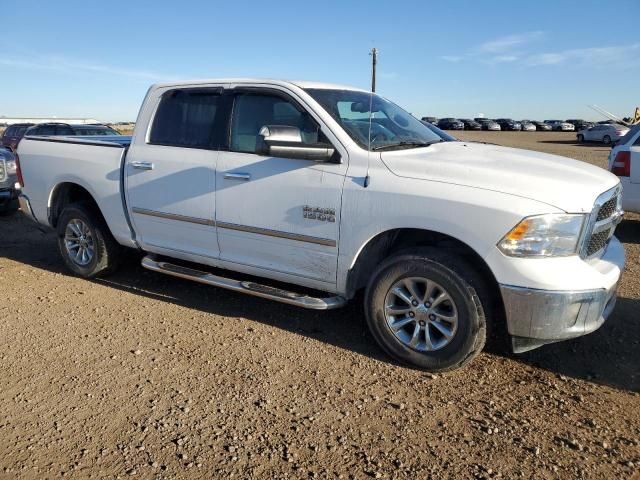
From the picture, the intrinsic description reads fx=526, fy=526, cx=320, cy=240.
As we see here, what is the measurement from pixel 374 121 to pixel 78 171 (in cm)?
303

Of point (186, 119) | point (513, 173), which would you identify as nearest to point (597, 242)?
point (513, 173)

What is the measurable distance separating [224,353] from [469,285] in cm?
182

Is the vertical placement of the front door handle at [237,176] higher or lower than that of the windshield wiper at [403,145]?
lower

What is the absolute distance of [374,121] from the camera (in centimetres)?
425

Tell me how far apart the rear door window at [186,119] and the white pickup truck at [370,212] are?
0.04 ft

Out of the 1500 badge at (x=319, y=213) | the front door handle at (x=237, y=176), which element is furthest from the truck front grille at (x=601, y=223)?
the front door handle at (x=237, y=176)

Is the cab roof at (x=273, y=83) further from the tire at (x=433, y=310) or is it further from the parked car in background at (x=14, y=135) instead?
the parked car in background at (x=14, y=135)

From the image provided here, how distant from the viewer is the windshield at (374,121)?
3939 millimetres

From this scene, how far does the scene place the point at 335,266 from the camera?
3.83 meters

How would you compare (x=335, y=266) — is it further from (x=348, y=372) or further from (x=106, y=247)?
(x=106, y=247)

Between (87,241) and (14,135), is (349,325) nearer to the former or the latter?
(87,241)

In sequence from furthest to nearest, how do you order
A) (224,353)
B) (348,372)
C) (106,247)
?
1. (106,247)
2. (224,353)
3. (348,372)

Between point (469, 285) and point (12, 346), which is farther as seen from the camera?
point (12, 346)

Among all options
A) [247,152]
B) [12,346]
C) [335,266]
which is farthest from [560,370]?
[12,346]
